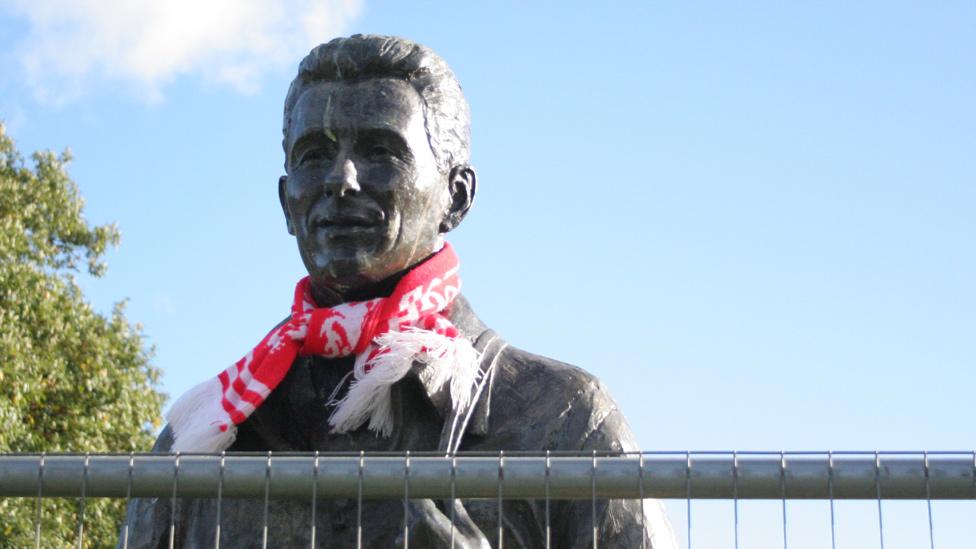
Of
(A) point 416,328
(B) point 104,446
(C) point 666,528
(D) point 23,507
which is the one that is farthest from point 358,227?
(B) point 104,446

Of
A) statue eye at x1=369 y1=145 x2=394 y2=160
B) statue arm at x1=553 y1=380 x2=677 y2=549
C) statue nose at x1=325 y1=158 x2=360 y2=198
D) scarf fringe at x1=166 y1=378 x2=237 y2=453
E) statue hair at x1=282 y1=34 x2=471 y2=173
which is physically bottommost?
statue arm at x1=553 y1=380 x2=677 y2=549

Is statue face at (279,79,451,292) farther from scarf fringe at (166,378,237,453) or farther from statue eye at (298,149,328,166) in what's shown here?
scarf fringe at (166,378,237,453)

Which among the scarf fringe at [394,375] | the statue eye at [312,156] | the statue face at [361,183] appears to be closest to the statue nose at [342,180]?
the statue face at [361,183]

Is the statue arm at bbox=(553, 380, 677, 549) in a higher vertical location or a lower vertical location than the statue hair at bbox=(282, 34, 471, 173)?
lower

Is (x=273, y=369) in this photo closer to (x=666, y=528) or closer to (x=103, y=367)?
(x=666, y=528)

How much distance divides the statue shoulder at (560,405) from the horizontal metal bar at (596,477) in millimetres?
1610

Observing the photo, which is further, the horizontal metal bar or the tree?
the tree

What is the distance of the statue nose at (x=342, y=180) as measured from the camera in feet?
19.3

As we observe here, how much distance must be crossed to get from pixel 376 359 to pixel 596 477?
1.81 m

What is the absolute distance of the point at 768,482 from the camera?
4.08 meters

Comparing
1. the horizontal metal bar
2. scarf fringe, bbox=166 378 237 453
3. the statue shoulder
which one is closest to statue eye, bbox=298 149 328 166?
scarf fringe, bbox=166 378 237 453

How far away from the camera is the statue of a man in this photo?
5.72 metres

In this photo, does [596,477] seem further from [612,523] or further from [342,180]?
[342,180]

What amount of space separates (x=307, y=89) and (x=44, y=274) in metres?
13.0
